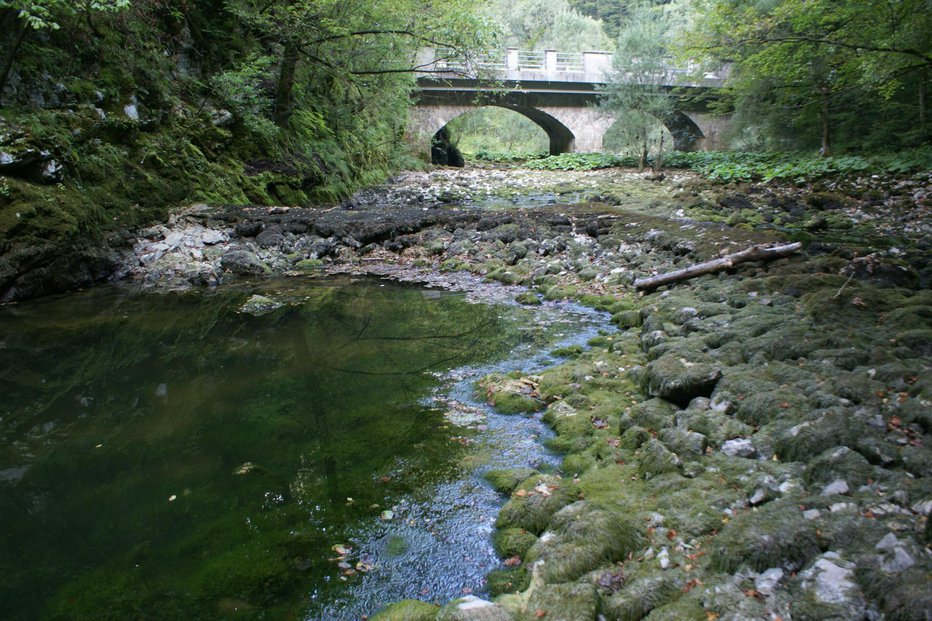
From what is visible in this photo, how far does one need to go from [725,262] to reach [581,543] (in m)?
6.08

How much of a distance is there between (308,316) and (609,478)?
551cm

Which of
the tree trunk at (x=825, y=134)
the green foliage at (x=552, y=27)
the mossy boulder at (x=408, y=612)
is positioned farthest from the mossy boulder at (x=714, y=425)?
the green foliage at (x=552, y=27)

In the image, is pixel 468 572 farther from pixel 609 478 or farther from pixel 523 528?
pixel 609 478

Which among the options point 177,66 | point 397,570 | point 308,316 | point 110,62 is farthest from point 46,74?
point 397,570

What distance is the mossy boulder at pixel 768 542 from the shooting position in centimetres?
240

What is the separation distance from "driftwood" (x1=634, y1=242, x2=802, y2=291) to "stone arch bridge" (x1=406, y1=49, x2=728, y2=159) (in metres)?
26.0

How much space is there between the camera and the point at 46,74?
1038 cm

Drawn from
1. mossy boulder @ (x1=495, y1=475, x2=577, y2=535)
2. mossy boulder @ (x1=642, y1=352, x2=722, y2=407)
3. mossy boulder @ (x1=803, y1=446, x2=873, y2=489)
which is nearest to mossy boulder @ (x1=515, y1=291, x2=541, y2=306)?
mossy boulder @ (x1=642, y1=352, x2=722, y2=407)

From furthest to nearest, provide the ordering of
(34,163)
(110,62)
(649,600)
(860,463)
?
(110,62) < (34,163) < (860,463) < (649,600)

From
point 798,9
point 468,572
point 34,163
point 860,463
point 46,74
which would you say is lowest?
point 468,572

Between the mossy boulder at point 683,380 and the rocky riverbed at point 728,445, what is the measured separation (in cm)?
2

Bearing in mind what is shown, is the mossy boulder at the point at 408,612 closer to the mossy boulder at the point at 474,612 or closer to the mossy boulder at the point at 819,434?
the mossy boulder at the point at 474,612

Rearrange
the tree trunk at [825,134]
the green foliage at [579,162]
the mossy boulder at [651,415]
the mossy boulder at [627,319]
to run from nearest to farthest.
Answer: the mossy boulder at [651,415], the mossy boulder at [627,319], the tree trunk at [825,134], the green foliage at [579,162]

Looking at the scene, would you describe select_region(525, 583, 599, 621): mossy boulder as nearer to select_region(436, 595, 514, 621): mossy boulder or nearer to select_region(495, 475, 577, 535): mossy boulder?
select_region(436, 595, 514, 621): mossy boulder
